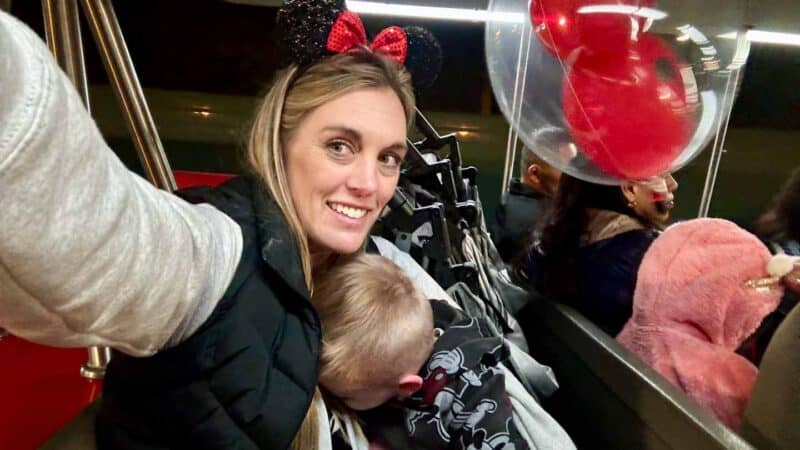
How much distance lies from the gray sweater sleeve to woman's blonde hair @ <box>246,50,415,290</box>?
14.6 inches

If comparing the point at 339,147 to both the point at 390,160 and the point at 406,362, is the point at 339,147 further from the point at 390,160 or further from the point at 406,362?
the point at 406,362

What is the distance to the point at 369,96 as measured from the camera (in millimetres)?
908

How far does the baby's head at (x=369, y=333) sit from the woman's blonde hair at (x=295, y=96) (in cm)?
7

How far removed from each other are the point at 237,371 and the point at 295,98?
48cm

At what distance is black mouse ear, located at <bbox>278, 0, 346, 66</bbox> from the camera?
927mm

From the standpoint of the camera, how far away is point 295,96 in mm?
924

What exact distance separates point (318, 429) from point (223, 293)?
32 centimetres

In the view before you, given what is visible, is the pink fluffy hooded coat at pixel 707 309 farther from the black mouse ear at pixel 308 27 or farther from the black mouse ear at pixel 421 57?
the black mouse ear at pixel 308 27

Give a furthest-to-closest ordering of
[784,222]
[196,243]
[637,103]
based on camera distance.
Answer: [784,222] → [637,103] → [196,243]

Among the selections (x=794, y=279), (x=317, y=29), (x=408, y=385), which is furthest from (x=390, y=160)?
(x=794, y=279)

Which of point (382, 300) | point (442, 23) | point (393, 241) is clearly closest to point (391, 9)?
point (442, 23)

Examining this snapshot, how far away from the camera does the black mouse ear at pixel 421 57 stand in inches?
44.1

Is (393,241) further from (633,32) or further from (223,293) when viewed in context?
(223,293)

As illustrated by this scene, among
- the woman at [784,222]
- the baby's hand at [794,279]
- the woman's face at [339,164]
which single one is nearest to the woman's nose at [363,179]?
the woman's face at [339,164]
